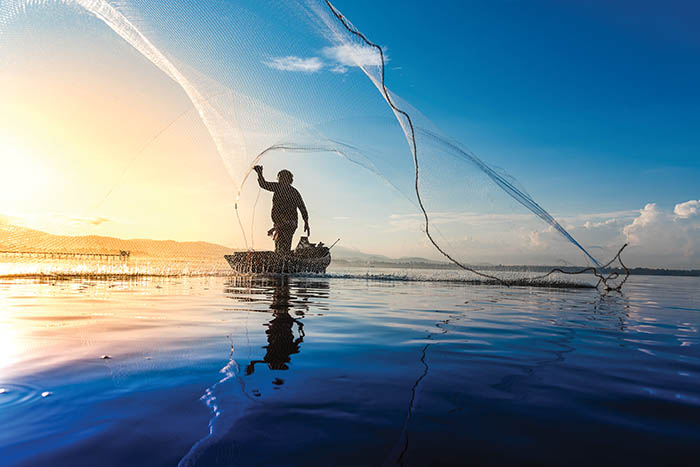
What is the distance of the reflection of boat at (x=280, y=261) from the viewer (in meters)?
26.1

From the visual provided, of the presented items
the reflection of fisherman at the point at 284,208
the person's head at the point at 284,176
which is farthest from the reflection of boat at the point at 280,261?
the person's head at the point at 284,176

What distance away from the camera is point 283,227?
25531 millimetres

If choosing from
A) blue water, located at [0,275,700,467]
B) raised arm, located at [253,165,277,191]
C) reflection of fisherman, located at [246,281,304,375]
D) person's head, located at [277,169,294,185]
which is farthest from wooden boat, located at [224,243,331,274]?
blue water, located at [0,275,700,467]

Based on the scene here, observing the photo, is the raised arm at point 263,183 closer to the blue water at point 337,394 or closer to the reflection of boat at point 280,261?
the reflection of boat at point 280,261

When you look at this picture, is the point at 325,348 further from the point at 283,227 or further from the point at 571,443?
the point at 283,227

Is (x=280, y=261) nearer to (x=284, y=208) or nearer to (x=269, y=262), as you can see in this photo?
(x=269, y=262)

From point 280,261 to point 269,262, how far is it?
684 mm

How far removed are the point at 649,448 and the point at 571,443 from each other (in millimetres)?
442

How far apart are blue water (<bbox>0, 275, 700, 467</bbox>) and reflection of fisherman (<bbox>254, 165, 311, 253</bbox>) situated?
717 inches

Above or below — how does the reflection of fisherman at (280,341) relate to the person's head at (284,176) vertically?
below

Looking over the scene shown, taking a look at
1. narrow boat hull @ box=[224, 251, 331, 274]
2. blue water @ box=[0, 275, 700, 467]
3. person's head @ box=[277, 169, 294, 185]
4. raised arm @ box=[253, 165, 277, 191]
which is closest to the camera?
blue water @ box=[0, 275, 700, 467]

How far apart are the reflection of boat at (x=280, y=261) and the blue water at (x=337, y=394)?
18.8m

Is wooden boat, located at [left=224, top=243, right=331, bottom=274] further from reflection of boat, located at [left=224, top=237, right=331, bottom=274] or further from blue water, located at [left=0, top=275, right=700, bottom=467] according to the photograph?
blue water, located at [left=0, top=275, right=700, bottom=467]

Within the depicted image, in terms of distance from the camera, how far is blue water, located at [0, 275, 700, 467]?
7.91ft
